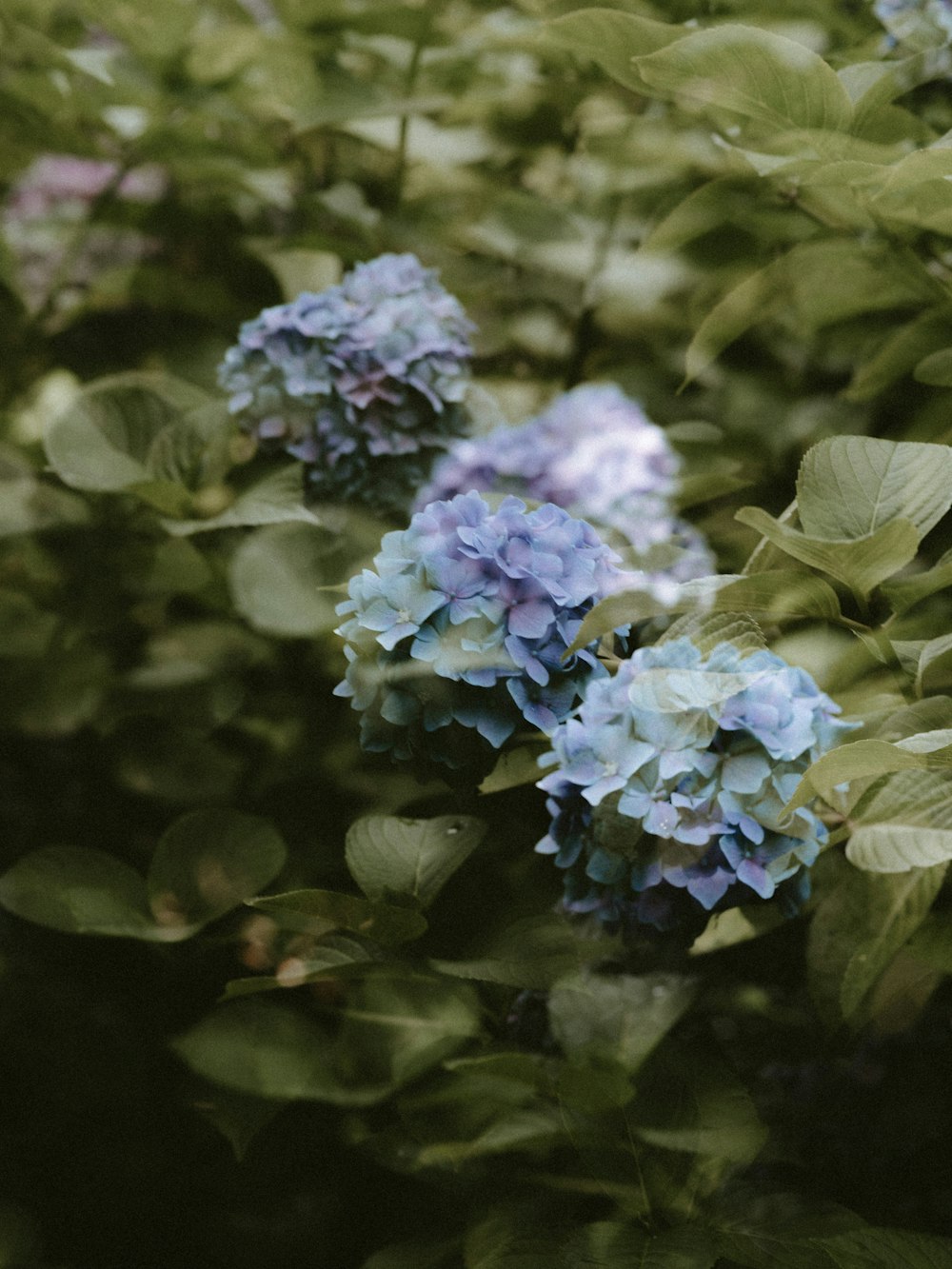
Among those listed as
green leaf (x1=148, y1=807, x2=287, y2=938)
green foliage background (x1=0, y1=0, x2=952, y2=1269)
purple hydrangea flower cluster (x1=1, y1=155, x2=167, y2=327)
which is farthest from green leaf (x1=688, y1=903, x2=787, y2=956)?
purple hydrangea flower cluster (x1=1, y1=155, x2=167, y2=327)

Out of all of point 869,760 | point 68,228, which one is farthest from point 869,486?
point 68,228

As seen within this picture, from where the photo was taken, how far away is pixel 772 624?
0.64 metres

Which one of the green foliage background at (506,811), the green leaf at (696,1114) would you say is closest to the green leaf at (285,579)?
the green foliage background at (506,811)

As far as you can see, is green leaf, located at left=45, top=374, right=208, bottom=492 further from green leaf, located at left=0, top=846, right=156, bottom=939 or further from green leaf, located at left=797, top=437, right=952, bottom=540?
green leaf, located at left=797, top=437, right=952, bottom=540

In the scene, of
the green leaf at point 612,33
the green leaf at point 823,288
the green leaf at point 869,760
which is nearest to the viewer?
the green leaf at point 869,760

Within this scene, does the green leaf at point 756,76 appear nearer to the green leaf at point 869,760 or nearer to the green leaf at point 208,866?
the green leaf at point 869,760

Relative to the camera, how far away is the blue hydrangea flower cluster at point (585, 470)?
864 millimetres

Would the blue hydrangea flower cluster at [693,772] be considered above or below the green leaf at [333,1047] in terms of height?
above

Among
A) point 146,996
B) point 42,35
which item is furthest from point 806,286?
point 42,35

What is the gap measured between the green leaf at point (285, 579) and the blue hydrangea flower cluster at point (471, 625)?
0.70 ft

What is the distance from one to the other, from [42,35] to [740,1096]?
130cm

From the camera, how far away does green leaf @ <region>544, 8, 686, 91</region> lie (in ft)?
2.30

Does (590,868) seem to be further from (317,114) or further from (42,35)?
(42,35)

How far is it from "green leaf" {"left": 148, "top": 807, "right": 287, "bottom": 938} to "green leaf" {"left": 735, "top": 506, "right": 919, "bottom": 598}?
37 cm
